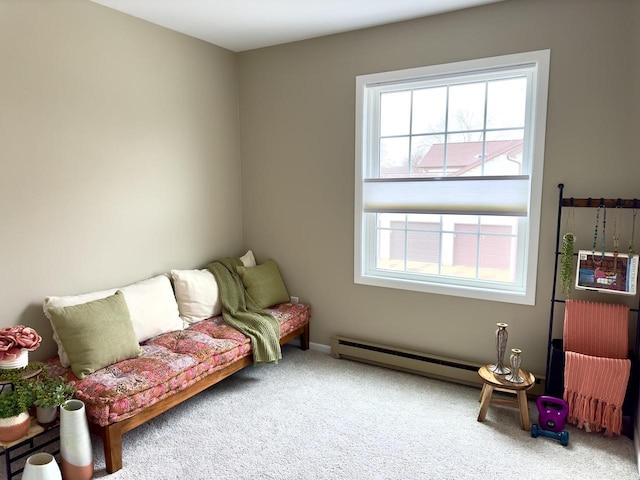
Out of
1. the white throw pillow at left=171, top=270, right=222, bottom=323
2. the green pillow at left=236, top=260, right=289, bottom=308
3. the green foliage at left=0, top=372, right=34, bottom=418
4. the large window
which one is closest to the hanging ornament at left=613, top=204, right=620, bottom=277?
the large window

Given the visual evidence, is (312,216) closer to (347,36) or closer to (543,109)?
(347,36)

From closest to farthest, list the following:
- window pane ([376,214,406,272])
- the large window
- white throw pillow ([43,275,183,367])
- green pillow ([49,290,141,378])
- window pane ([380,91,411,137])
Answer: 1. green pillow ([49,290,141,378])
2. white throw pillow ([43,275,183,367])
3. the large window
4. window pane ([380,91,411,137])
5. window pane ([376,214,406,272])

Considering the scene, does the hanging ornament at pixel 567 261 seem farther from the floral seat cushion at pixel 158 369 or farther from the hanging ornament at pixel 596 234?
the floral seat cushion at pixel 158 369

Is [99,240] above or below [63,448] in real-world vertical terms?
above

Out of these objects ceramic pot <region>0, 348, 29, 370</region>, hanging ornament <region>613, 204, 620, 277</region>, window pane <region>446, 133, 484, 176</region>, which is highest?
window pane <region>446, 133, 484, 176</region>

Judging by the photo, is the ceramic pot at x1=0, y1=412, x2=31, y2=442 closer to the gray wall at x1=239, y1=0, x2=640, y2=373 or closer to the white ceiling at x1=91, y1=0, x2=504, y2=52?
the gray wall at x1=239, y1=0, x2=640, y2=373

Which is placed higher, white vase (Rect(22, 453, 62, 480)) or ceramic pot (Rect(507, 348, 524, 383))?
ceramic pot (Rect(507, 348, 524, 383))

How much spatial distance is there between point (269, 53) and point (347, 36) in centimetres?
73

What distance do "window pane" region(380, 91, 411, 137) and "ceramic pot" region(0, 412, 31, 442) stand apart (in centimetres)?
284

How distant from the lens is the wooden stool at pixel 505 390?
2.54m

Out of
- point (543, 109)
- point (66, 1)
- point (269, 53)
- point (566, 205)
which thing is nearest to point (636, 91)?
Result: point (543, 109)

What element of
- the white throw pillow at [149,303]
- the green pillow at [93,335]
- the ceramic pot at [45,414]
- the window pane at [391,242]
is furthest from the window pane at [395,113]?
the ceramic pot at [45,414]

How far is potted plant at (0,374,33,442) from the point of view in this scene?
6.59 feet

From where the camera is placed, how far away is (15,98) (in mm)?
2439
